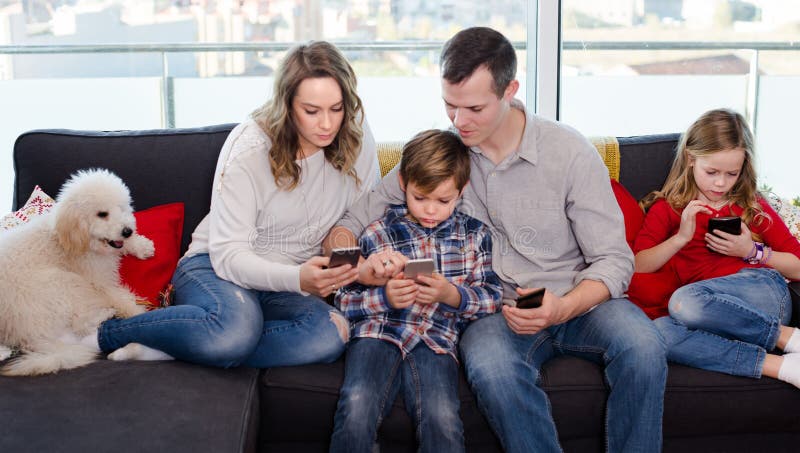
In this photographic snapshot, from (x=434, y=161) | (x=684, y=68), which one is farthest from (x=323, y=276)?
(x=684, y=68)

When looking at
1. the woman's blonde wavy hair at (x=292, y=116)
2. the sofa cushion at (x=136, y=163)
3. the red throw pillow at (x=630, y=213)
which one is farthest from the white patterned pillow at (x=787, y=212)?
the sofa cushion at (x=136, y=163)

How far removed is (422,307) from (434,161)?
377 mm

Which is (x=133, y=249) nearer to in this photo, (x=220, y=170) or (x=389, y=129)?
(x=220, y=170)

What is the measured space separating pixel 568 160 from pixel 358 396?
2.73ft

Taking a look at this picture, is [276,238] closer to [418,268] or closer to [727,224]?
[418,268]

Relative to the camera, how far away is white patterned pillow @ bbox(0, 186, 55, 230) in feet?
7.53

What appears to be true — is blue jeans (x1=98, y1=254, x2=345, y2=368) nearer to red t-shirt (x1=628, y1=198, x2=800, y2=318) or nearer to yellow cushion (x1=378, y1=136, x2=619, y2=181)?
yellow cushion (x1=378, y1=136, x2=619, y2=181)

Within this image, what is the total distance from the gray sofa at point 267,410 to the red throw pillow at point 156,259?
336mm

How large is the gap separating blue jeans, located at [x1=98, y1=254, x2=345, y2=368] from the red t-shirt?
890 mm

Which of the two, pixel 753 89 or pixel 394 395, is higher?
pixel 753 89

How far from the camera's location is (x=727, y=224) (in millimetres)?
2184

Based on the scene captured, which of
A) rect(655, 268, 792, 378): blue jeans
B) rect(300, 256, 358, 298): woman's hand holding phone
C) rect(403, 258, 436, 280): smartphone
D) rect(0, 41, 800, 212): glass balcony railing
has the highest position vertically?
rect(0, 41, 800, 212): glass balcony railing

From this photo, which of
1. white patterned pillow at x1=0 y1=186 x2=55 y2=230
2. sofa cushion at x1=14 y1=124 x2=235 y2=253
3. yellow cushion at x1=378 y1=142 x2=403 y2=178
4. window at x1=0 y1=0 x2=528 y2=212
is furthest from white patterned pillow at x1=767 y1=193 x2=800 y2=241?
white patterned pillow at x1=0 y1=186 x2=55 y2=230

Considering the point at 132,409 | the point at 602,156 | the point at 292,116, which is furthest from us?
the point at 602,156
